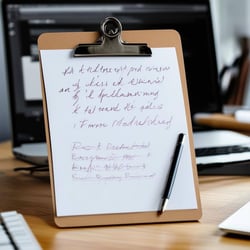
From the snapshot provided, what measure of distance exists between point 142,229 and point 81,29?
621 millimetres

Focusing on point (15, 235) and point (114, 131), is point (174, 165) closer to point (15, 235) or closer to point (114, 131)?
point (114, 131)

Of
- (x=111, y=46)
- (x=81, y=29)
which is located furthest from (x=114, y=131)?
(x=81, y=29)

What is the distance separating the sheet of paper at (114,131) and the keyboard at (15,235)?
→ 6 centimetres

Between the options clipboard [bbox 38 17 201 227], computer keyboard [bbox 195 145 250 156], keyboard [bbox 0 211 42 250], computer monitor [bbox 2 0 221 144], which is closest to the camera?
keyboard [bbox 0 211 42 250]

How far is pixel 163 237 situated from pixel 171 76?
8.8 inches

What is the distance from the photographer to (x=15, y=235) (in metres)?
0.66

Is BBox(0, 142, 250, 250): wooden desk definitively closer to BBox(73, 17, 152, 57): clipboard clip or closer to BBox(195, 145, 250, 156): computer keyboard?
BBox(195, 145, 250, 156): computer keyboard

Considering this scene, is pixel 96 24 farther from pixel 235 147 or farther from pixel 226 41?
pixel 226 41

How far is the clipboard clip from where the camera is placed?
0.77 m

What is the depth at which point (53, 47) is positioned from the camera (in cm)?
77

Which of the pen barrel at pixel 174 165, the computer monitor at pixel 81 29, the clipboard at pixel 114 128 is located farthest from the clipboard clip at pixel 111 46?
the computer monitor at pixel 81 29

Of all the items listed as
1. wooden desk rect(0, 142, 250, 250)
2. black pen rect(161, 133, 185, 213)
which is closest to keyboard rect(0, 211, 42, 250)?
wooden desk rect(0, 142, 250, 250)

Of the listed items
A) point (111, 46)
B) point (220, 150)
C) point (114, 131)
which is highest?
point (111, 46)

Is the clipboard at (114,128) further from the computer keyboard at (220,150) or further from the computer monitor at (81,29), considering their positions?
the computer monitor at (81,29)
